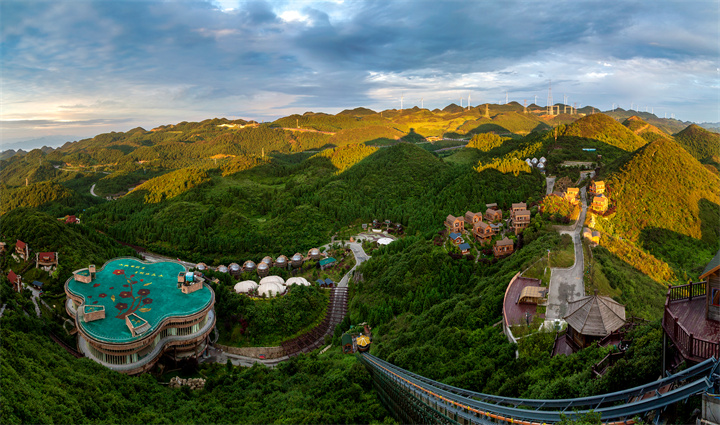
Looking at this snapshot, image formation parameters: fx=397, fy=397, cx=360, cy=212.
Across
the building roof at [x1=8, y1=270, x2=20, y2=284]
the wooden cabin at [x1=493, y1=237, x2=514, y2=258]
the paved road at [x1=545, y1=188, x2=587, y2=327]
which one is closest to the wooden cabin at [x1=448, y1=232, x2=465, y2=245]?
the wooden cabin at [x1=493, y1=237, x2=514, y2=258]

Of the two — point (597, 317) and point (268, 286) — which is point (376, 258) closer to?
point (268, 286)

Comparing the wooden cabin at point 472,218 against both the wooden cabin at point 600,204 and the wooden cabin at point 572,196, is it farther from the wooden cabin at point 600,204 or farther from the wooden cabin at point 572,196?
the wooden cabin at point 600,204

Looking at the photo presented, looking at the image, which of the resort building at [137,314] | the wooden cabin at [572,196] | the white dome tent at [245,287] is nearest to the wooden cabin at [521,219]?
the wooden cabin at [572,196]

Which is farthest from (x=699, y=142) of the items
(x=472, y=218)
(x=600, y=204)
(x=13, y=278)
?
(x=13, y=278)

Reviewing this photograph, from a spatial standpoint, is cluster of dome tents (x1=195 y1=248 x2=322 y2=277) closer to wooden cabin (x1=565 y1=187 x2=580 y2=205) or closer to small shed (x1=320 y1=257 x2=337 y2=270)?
small shed (x1=320 y1=257 x2=337 y2=270)

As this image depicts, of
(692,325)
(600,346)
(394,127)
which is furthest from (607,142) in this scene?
(394,127)
